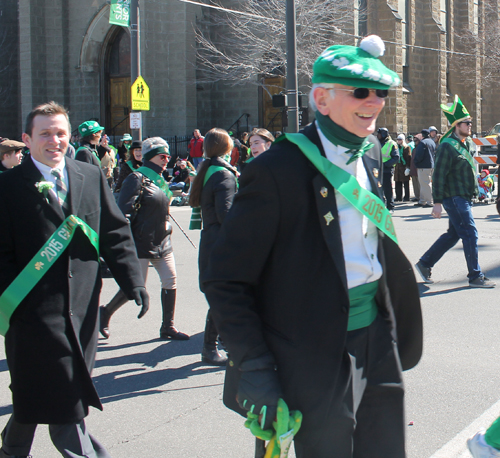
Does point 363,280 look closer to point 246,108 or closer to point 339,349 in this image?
point 339,349

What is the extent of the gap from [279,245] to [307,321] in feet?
0.88

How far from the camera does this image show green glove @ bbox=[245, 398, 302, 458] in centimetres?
206

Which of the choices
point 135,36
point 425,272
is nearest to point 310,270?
point 425,272

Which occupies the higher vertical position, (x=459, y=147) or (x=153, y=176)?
(x=459, y=147)

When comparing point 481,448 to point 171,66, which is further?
point 171,66

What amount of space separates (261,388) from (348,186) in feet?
2.47

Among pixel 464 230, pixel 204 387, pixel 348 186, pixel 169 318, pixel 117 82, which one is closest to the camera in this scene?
pixel 348 186

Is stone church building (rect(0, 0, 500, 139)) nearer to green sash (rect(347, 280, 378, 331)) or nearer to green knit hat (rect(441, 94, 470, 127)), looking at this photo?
green knit hat (rect(441, 94, 470, 127))

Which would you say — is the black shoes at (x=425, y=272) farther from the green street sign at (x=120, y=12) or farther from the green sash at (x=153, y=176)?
the green street sign at (x=120, y=12)

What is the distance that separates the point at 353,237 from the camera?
2.37m

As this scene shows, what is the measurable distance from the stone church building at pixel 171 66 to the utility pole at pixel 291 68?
7308mm

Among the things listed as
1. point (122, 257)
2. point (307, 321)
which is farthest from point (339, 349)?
point (122, 257)

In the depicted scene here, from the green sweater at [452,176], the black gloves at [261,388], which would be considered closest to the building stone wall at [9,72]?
the green sweater at [452,176]

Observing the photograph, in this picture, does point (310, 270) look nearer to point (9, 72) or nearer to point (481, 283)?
point (481, 283)
